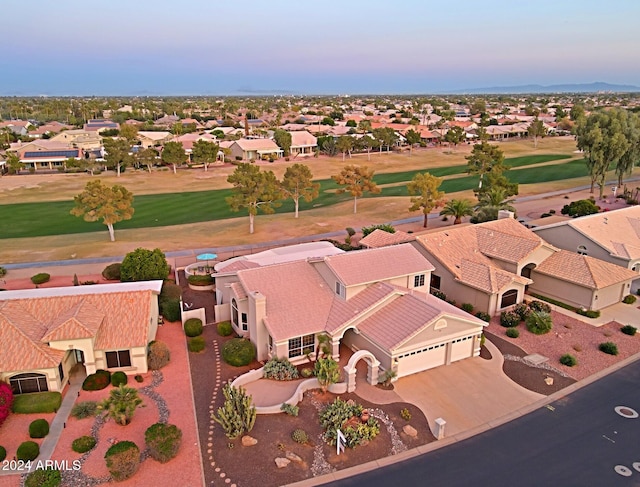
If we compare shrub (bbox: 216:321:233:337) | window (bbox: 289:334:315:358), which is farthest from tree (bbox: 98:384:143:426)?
shrub (bbox: 216:321:233:337)

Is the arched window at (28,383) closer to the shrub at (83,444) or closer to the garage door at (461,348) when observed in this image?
the shrub at (83,444)

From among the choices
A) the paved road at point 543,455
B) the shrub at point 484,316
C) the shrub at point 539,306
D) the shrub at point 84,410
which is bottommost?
the paved road at point 543,455

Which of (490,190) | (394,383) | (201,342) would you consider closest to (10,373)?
(201,342)

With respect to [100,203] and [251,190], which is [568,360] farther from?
[100,203]

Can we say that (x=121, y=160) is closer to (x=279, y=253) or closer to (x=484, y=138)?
(x=279, y=253)

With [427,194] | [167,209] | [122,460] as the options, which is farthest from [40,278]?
[427,194]

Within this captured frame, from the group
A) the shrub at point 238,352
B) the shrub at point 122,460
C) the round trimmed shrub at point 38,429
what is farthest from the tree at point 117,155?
the shrub at point 122,460
